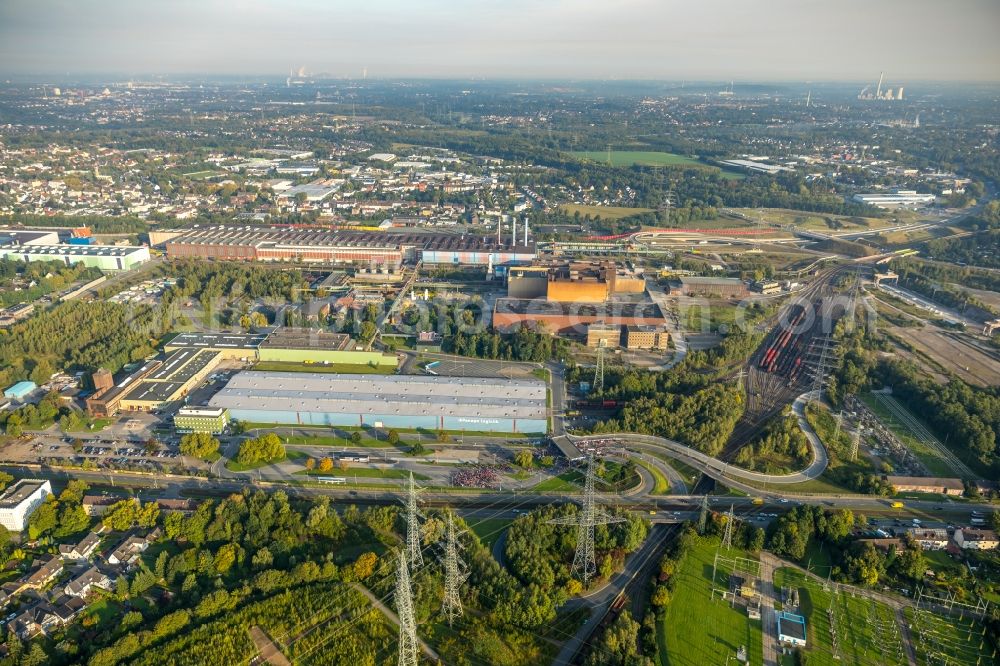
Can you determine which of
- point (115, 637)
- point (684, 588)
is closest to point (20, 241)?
point (115, 637)

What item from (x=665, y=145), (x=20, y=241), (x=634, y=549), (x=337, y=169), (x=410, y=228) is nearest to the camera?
(x=634, y=549)

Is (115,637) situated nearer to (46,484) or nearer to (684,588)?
(46,484)

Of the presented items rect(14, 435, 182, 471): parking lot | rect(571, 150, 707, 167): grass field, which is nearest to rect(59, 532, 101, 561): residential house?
rect(14, 435, 182, 471): parking lot

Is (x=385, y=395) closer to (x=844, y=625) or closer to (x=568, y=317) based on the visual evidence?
(x=568, y=317)

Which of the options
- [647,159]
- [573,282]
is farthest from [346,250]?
[647,159]

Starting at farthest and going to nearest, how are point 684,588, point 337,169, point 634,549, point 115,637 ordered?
point 337,169 → point 634,549 → point 684,588 → point 115,637

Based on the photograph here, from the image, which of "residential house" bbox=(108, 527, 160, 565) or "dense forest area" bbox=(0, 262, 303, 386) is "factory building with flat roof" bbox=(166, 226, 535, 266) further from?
"residential house" bbox=(108, 527, 160, 565)
